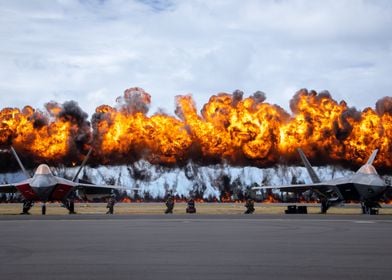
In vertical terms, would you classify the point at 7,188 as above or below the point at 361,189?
below

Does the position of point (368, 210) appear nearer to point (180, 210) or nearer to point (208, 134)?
point (180, 210)

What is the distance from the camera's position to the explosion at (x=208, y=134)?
94.1 meters

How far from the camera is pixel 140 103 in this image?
338ft

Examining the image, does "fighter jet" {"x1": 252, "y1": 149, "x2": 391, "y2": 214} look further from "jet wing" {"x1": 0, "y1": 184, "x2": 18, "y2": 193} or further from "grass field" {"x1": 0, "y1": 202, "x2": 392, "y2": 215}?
"jet wing" {"x1": 0, "y1": 184, "x2": 18, "y2": 193}

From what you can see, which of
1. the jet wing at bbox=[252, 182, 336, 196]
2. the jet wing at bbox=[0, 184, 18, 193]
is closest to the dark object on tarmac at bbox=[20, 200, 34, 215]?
the jet wing at bbox=[0, 184, 18, 193]

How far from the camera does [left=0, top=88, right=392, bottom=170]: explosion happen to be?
94.1 meters

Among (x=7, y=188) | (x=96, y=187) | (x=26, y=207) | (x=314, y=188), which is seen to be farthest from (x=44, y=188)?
(x=314, y=188)

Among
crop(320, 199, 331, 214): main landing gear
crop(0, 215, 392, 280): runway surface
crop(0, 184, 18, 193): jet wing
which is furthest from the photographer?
crop(0, 184, 18, 193): jet wing

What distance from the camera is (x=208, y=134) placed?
101438 mm

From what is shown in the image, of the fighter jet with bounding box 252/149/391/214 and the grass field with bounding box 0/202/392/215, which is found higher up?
the fighter jet with bounding box 252/149/391/214

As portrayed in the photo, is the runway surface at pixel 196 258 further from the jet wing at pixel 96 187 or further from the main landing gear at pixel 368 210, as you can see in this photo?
the jet wing at pixel 96 187

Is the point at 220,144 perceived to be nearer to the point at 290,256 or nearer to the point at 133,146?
the point at 133,146

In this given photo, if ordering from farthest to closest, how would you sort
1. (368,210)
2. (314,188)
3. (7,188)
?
1. (7,188)
2. (314,188)
3. (368,210)

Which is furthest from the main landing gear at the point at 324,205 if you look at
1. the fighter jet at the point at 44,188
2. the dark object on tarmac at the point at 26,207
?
the dark object on tarmac at the point at 26,207
